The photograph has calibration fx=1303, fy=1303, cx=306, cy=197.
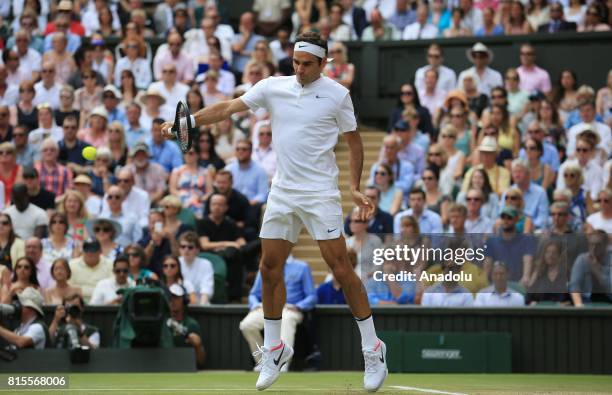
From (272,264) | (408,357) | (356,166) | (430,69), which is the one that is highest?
(430,69)

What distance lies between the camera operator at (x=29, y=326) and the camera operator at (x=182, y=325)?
139 centimetres

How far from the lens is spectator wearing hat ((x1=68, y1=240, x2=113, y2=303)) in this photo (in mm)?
15078

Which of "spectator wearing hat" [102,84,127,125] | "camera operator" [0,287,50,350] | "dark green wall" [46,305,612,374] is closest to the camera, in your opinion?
"camera operator" [0,287,50,350]

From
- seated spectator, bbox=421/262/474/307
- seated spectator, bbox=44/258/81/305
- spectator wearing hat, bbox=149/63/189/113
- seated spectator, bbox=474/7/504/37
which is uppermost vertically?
seated spectator, bbox=474/7/504/37

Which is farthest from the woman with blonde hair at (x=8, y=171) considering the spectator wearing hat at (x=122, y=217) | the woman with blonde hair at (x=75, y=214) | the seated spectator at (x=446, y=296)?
the seated spectator at (x=446, y=296)

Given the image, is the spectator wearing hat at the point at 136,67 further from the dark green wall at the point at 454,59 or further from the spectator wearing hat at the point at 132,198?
the spectator wearing hat at the point at 132,198

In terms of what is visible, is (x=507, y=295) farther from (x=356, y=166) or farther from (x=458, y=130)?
(x=356, y=166)

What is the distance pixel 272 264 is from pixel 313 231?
0.37 metres

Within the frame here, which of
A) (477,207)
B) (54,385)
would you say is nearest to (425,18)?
(477,207)

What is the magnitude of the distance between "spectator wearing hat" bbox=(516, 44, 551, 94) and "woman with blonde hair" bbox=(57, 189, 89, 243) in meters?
6.85

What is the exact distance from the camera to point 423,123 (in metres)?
18.5

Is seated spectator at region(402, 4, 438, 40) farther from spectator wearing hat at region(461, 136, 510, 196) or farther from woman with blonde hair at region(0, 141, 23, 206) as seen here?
woman with blonde hair at region(0, 141, 23, 206)

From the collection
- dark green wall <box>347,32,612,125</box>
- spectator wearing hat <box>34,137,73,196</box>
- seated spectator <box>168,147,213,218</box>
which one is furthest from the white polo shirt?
dark green wall <box>347,32,612,125</box>

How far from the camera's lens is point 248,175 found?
17.2 metres
